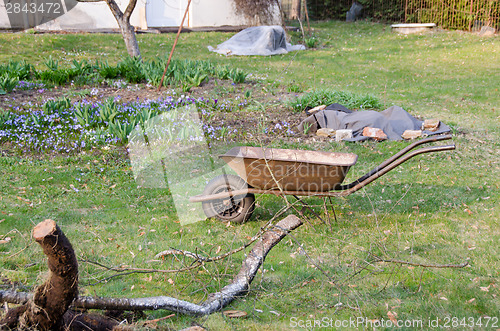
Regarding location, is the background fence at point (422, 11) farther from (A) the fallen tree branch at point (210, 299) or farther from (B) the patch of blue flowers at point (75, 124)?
(A) the fallen tree branch at point (210, 299)

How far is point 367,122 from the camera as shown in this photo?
22.3ft

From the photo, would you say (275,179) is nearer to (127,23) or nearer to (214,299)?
(214,299)

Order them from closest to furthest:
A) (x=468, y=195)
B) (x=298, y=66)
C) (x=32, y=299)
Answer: (x=32, y=299) < (x=468, y=195) < (x=298, y=66)

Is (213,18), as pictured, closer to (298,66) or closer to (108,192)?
(298,66)

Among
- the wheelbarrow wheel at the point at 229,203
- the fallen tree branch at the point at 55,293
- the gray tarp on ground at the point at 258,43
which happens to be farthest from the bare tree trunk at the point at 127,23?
the fallen tree branch at the point at 55,293

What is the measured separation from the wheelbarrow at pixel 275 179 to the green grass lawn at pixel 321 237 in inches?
8.4

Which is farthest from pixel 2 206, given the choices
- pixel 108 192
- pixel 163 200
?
pixel 163 200

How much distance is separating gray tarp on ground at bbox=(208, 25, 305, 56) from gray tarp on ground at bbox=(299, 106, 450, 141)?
20.0 feet

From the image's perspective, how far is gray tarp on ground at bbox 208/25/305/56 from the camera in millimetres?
12758

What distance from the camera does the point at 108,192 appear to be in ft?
16.8

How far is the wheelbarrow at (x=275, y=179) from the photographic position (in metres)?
3.88

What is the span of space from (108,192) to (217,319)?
107 inches

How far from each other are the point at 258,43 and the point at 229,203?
9579mm

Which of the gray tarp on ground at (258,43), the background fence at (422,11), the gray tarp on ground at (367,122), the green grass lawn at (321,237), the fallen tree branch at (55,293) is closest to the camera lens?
the fallen tree branch at (55,293)
